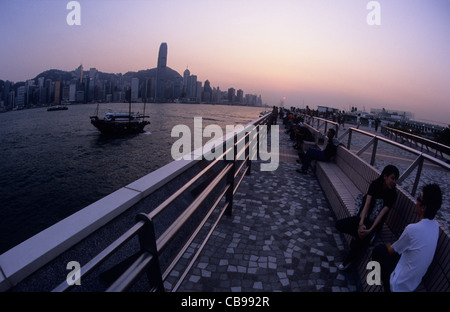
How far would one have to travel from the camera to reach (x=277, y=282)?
2902 mm

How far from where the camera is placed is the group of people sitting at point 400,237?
2.13 metres

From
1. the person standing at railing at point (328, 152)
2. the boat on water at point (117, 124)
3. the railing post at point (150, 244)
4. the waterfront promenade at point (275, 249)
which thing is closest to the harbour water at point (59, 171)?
the boat on water at point (117, 124)

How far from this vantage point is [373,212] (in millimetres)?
3088

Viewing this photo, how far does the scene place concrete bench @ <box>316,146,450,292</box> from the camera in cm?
208

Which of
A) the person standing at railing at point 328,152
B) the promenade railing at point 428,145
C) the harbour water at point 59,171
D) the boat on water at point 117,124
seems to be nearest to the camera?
the promenade railing at point 428,145

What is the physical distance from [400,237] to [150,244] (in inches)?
87.4

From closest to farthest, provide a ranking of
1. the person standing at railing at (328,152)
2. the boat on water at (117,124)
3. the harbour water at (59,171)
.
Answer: the person standing at railing at (328,152) → the harbour water at (59,171) → the boat on water at (117,124)

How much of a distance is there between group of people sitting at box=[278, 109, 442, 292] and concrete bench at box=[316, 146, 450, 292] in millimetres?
79

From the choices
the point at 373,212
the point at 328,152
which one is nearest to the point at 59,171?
the point at 328,152

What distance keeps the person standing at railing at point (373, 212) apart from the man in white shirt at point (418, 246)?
647mm

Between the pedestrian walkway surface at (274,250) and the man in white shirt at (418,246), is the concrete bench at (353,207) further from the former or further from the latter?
the pedestrian walkway surface at (274,250)

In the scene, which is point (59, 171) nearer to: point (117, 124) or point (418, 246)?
point (117, 124)

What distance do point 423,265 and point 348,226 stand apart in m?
1.13
